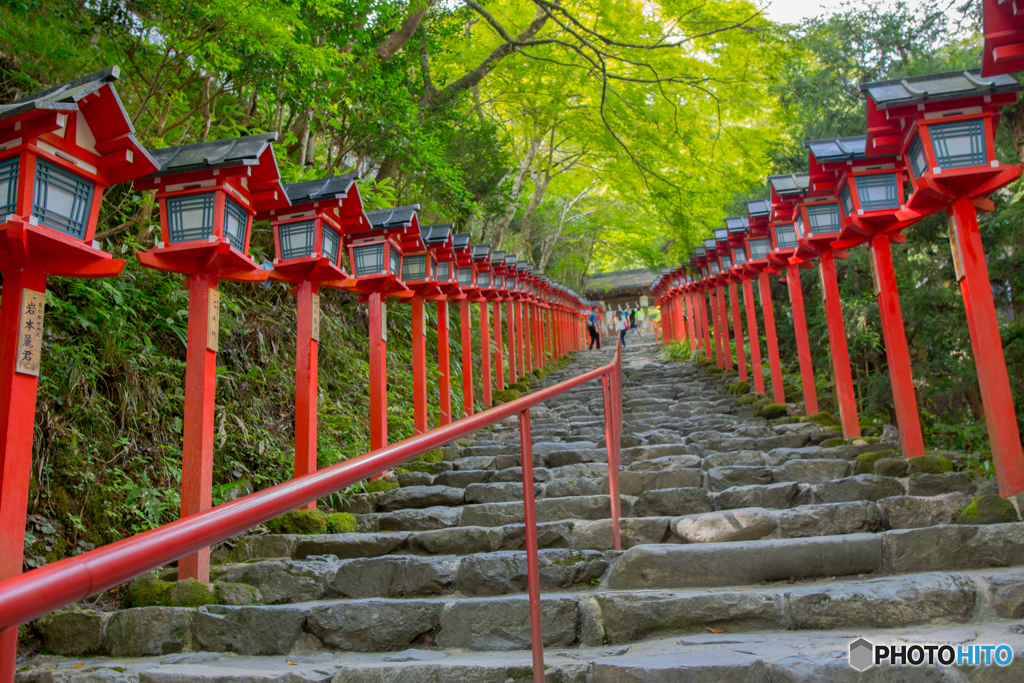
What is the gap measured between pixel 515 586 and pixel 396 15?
6.70m

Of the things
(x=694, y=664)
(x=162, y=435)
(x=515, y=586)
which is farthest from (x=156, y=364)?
(x=694, y=664)

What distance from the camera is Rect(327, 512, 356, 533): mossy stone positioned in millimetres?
4582

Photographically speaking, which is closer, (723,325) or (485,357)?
(485,357)

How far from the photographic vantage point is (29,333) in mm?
2811

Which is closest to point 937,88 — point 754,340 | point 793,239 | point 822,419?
point 793,239

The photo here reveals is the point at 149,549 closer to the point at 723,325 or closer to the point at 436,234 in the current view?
the point at 436,234

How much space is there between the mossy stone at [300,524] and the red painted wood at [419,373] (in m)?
1.99

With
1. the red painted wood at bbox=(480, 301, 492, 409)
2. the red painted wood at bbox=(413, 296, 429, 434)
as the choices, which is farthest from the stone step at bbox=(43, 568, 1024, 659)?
the red painted wood at bbox=(480, 301, 492, 409)

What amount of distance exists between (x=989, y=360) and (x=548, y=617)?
3.24 metres

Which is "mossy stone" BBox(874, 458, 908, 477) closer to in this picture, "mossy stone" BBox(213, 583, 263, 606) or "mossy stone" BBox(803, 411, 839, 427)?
"mossy stone" BBox(803, 411, 839, 427)

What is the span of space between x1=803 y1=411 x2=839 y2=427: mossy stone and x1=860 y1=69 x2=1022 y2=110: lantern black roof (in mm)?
3424

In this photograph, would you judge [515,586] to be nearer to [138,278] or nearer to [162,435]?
[162,435]

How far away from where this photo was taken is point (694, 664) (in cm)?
247

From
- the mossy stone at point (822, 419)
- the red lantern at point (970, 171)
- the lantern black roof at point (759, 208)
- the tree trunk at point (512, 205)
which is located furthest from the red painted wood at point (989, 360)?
the tree trunk at point (512, 205)
